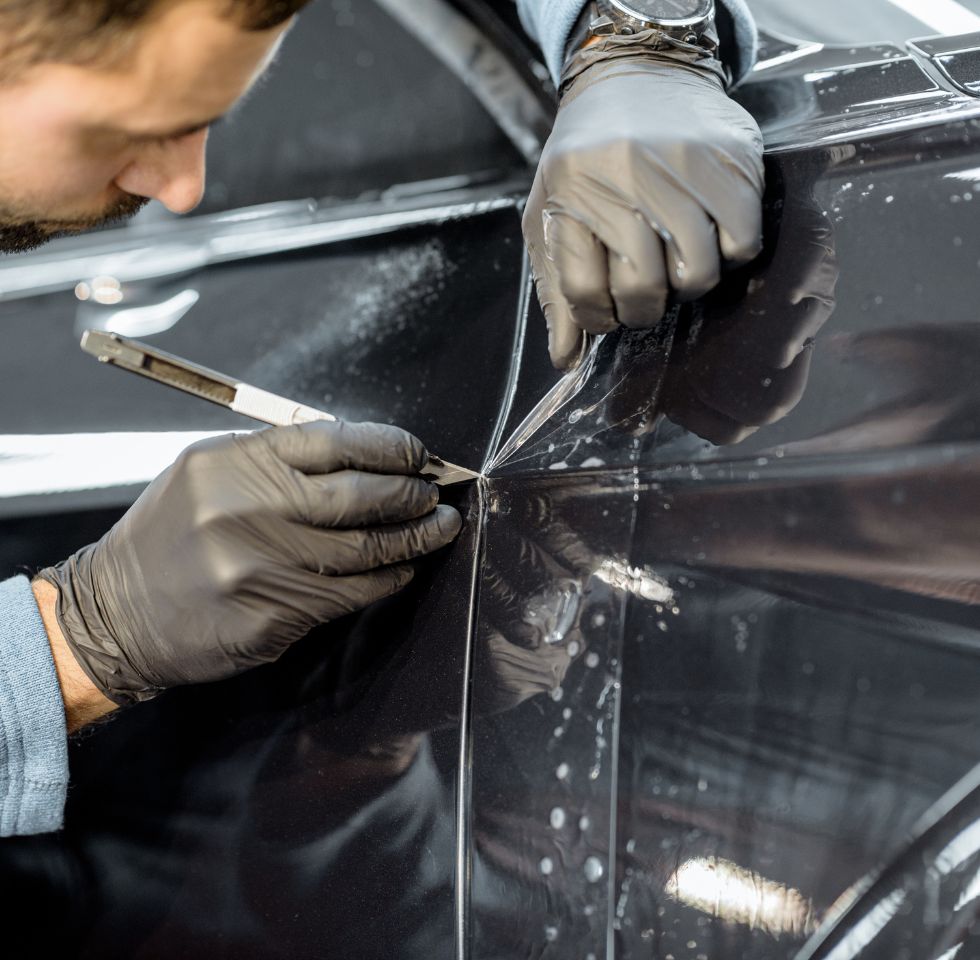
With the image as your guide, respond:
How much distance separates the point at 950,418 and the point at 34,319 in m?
1.29

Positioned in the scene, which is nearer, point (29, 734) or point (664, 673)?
point (664, 673)

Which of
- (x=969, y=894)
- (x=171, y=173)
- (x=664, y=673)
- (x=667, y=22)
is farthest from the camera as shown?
(x=667, y=22)

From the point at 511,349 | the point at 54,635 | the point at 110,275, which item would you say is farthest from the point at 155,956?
the point at 110,275

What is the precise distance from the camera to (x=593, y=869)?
0.79 meters

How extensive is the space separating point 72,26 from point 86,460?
60cm

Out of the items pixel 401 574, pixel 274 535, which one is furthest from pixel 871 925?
pixel 274 535

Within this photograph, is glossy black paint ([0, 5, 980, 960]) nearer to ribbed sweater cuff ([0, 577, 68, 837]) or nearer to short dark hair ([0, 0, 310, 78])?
ribbed sweater cuff ([0, 577, 68, 837])

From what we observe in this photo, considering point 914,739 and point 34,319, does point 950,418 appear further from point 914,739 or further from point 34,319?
point 34,319

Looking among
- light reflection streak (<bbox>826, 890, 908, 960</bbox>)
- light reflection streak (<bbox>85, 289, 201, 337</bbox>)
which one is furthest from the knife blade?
light reflection streak (<bbox>826, 890, 908, 960</bbox>)

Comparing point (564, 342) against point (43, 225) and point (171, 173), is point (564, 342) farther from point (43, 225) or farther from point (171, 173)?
point (43, 225)

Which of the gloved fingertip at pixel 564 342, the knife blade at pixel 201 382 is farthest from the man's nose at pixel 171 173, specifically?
the gloved fingertip at pixel 564 342

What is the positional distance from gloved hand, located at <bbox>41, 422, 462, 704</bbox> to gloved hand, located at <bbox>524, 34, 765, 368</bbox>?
234 mm

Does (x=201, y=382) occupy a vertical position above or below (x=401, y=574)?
above

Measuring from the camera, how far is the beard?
40.1 inches
